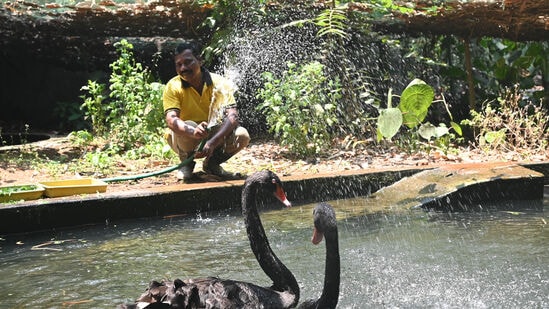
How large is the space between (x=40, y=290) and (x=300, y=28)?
6.89 meters

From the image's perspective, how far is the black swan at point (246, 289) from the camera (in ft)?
12.1

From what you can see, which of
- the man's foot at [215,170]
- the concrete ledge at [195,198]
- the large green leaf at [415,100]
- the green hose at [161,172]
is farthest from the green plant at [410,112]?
the green hose at [161,172]

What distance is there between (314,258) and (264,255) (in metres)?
1.17

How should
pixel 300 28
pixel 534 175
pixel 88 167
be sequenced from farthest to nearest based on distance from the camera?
pixel 300 28, pixel 88 167, pixel 534 175

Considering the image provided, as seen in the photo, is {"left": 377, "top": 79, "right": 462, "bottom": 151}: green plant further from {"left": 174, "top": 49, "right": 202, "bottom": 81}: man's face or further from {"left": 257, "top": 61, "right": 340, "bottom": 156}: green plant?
{"left": 174, "top": 49, "right": 202, "bottom": 81}: man's face

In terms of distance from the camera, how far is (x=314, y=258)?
5.38 m

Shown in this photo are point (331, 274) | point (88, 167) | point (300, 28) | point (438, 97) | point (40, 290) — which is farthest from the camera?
point (438, 97)

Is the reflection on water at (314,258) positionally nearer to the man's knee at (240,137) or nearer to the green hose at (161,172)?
the green hose at (161,172)

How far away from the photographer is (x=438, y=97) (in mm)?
11570

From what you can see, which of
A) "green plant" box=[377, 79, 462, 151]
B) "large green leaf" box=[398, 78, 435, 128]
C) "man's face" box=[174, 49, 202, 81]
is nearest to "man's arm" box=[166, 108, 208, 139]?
"man's face" box=[174, 49, 202, 81]

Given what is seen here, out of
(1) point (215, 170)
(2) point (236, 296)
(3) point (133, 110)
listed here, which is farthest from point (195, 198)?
(3) point (133, 110)

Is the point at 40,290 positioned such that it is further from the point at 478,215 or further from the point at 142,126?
the point at 142,126

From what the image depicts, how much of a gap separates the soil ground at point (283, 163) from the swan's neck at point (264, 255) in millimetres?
3221

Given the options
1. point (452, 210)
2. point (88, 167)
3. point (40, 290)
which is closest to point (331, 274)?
point (40, 290)
